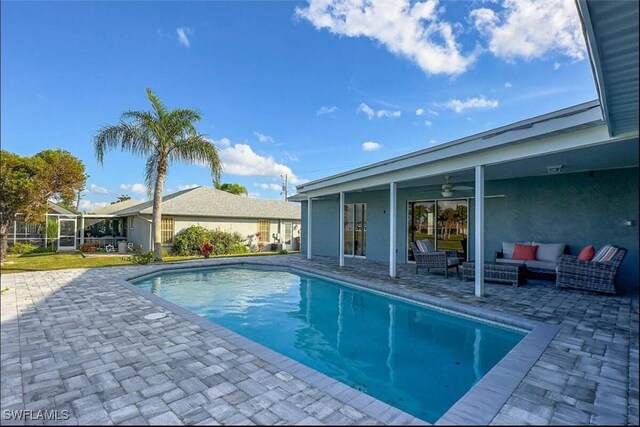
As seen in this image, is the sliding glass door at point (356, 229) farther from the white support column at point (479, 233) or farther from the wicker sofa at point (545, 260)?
the white support column at point (479, 233)

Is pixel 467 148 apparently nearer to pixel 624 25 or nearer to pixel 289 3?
pixel 624 25

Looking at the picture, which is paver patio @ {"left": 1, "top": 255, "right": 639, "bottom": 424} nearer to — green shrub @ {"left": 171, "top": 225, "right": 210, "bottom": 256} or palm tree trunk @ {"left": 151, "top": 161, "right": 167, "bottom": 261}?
palm tree trunk @ {"left": 151, "top": 161, "right": 167, "bottom": 261}

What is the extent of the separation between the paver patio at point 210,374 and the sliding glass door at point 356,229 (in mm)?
8886

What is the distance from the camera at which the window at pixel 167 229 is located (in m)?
18.8

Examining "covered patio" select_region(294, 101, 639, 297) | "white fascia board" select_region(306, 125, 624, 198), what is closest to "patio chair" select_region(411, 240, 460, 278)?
"covered patio" select_region(294, 101, 639, 297)

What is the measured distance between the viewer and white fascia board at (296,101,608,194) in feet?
17.4

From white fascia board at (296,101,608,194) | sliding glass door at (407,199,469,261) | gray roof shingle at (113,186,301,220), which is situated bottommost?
sliding glass door at (407,199,469,261)

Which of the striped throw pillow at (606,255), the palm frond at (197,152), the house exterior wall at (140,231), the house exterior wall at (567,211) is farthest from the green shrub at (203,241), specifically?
the striped throw pillow at (606,255)

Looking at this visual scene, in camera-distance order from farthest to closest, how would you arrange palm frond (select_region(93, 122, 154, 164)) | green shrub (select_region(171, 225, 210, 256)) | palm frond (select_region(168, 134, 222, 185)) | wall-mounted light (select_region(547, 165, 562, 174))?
green shrub (select_region(171, 225, 210, 256))
palm frond (select_region(168, 134, 222, 185))
palm frond (select_region(93, 122, 154, 164))
wall-mounted light (select_region(547, 165, 562, 174))

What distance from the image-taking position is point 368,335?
588cm

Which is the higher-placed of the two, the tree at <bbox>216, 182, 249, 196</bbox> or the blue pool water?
the tree at <bbox>216, 182, 249, 196</bbox>

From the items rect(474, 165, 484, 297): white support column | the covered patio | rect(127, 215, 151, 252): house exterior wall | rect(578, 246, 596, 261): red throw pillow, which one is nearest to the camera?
the covered patio

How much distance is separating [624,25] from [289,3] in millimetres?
10428

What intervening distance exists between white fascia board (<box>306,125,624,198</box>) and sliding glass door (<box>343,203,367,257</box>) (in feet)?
15.4
